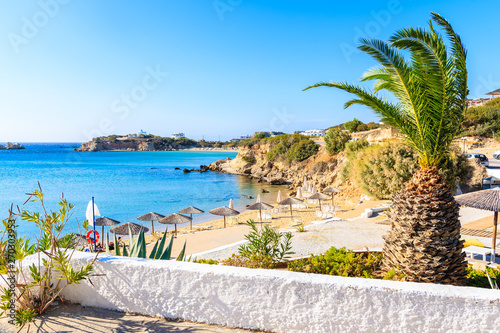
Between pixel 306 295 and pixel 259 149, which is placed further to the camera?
pixel 259 149

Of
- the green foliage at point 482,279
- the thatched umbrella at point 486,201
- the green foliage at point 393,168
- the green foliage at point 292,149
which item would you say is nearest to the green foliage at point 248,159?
the green foliage at point 292,149

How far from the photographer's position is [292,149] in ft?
186

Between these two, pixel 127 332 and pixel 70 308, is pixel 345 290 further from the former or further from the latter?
pixel 70 308

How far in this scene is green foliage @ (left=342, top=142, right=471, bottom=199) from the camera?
19.4 m

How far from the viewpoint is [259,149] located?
231 feet

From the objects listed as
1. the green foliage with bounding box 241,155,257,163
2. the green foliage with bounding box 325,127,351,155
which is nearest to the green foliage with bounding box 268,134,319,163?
the green foliage with bounding box 241,155,257,163

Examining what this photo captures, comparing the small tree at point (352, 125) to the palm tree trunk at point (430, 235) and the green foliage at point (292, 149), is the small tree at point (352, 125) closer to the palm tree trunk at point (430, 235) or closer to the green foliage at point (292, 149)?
the green foliage at point (292, 149)

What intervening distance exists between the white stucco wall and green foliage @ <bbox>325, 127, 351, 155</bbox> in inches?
1705

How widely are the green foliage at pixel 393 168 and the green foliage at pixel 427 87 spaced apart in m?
14.9

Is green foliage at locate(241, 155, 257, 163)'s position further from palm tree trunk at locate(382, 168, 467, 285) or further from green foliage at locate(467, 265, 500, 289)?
palm tree trunk at locate(382, 168, 467, 285)

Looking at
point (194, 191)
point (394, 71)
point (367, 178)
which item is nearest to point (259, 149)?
point (194, 191)

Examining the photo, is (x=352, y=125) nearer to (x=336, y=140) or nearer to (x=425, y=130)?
(x=336, y=140)

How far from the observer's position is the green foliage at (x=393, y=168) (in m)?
19.4

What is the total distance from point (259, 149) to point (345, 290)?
221ft
